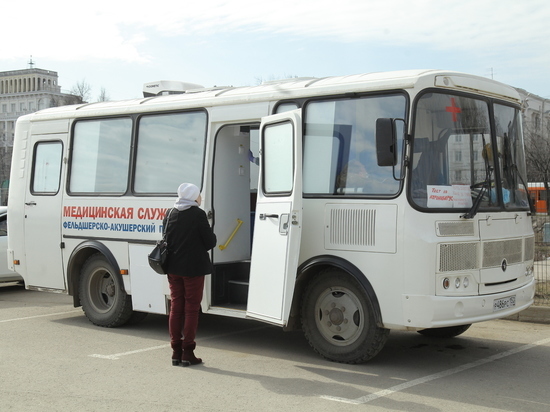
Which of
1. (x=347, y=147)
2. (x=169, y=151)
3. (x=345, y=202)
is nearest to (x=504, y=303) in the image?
(x=345, y=202)

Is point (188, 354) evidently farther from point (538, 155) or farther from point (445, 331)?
point (538, 155)

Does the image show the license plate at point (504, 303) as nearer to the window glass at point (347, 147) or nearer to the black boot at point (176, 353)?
the window glass at point (347, 147)

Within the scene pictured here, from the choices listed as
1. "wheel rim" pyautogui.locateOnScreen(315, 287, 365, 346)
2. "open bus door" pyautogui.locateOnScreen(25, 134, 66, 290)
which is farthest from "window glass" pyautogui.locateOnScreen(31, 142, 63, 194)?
"wheel rim" pyautogui.locateOnScreen(315, 287, 365, 346)

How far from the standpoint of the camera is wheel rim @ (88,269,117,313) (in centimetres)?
1023

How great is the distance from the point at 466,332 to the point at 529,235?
1.91m

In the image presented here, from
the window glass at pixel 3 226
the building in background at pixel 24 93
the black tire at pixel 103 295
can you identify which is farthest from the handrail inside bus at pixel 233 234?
the building in background at pixel 24 93

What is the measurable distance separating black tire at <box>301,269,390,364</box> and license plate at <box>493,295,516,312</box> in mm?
1115

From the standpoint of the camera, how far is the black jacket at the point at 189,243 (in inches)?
300

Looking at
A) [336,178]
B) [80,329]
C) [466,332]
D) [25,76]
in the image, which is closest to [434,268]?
[336,178]

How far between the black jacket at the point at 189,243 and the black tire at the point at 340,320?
1.18m

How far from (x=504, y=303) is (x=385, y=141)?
7.00 feet

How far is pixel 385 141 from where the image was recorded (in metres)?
7.25

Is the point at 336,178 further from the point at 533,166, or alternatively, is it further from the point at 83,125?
the point at 533,166

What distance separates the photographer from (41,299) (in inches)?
521
